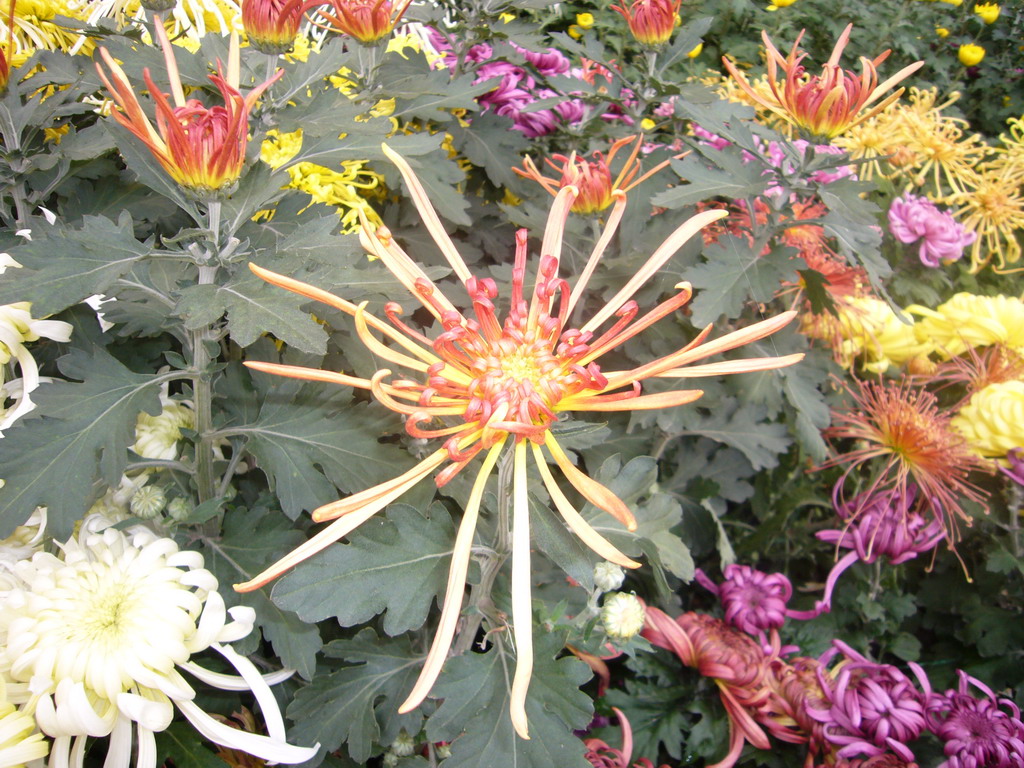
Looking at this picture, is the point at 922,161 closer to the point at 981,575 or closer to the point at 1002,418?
the point at 1002,418

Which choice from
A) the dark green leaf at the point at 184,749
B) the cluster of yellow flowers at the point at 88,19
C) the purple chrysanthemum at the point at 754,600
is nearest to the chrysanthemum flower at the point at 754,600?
the purple chrysanthemum at the point at 754,600

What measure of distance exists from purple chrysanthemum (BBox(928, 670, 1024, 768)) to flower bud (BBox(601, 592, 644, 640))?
13.2 inches

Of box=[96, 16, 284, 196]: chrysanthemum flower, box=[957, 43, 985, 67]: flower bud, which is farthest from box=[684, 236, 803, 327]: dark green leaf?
box=[957, 43, 985, 67]: flower bud

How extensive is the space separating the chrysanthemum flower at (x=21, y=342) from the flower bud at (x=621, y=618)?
0.49 metres

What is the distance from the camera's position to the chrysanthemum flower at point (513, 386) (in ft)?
1.27

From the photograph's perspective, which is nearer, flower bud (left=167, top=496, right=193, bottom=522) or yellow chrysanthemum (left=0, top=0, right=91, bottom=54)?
flower bud (left=167, top=496, right=193, bottom=522)

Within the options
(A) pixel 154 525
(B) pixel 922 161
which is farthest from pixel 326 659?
(B) pixel 922 161

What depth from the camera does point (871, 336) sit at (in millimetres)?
1092

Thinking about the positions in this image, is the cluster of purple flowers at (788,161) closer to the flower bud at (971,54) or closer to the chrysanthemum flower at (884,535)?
the chrysanthemum flower at (884,535)

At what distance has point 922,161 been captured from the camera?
1.20 meters

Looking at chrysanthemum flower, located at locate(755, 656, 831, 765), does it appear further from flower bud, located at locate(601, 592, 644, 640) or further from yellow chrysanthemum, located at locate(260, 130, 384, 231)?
yellow chrysanthemum, located at locate(260, 130, 384, 231)

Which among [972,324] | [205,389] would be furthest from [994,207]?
[205,389]

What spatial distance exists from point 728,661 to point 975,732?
0.23 metres

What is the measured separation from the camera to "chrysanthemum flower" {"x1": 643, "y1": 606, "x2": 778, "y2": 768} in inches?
29.4
